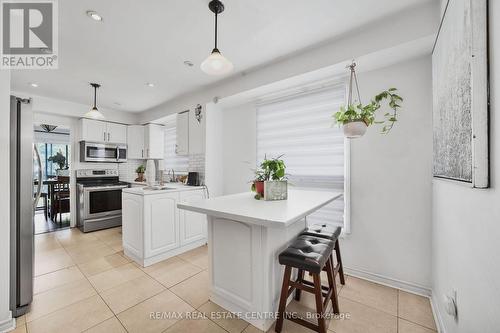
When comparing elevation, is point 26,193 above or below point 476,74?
below

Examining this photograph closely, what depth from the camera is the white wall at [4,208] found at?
1.52 metres

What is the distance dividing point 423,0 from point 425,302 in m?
2.59

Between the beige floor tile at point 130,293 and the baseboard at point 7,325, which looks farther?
the beige floor tile at point 130,293

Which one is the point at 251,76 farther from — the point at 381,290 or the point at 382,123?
the point at 381,290

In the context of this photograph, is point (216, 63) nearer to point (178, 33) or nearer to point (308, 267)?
point (178, 33)

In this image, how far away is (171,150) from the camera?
466 centimetres

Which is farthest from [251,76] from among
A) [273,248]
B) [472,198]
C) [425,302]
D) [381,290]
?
[425,302]

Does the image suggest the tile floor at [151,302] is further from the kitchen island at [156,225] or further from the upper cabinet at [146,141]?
the upper cabinet at [146,141]

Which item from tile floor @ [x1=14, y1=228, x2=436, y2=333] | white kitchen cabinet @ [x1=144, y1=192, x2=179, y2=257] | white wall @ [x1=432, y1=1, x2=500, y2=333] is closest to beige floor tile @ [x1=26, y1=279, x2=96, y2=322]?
tile floor @ [x1=14, y1=228, x2=436, y2=333]

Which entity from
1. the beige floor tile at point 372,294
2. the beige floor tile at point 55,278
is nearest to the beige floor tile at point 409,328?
the beige floor tile at point 372,294

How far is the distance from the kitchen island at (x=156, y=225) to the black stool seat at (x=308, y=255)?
1947 millimetres

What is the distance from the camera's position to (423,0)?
5.37 feet

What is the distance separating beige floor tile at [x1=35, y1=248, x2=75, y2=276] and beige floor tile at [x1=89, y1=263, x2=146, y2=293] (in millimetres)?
658

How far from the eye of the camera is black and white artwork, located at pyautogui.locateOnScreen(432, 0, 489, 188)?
2.65 ft
